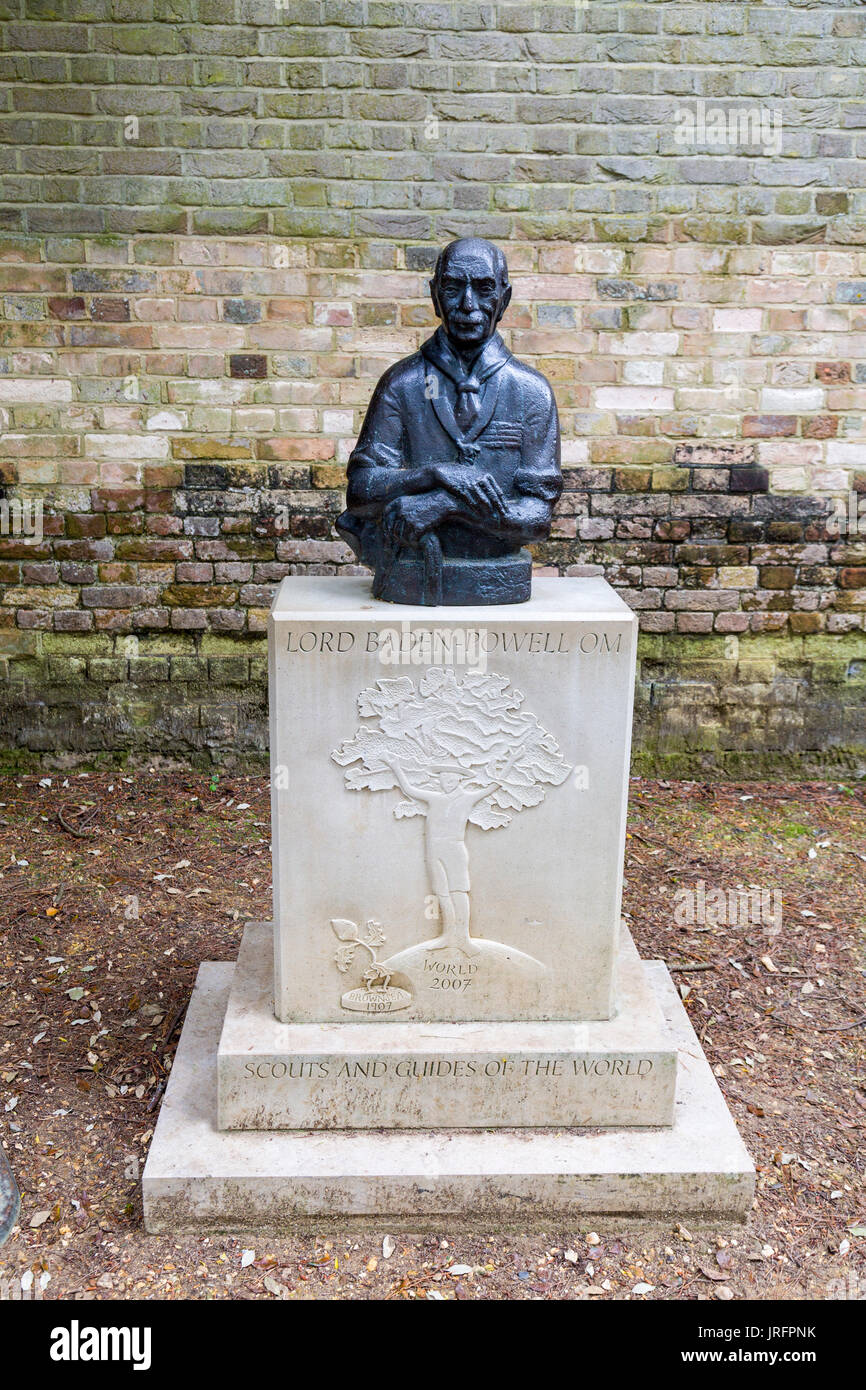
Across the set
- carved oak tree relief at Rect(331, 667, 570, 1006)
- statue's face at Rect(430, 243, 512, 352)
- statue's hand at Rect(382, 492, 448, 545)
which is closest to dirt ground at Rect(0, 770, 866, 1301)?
carved oak tree relief at Rect(331, 667, 570, 1006)

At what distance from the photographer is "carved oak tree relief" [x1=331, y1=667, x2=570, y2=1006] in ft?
10.6

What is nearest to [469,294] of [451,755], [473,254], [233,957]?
[473,254]

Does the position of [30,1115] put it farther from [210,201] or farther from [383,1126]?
[210,201]

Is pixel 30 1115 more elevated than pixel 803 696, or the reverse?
pixel 803 696

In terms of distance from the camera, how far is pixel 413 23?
5.46m

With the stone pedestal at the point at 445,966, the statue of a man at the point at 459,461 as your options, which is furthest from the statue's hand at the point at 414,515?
the stone pedestal at the point at 445,966

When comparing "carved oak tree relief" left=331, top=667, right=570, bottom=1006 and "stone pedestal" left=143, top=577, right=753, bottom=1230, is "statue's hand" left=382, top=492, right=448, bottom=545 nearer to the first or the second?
"stone pedestal" left=143, top=577, right=753, bottom=1230

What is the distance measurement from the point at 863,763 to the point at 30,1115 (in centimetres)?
463

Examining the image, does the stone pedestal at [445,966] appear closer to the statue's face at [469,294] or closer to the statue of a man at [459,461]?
the statue of a man at [459,461]

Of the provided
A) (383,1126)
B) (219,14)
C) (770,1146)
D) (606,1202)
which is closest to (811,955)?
(770,1146)

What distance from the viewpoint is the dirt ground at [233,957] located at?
3002mm

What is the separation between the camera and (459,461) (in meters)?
3.32

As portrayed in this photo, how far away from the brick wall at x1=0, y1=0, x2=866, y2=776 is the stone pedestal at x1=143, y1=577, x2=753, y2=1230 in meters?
2.67

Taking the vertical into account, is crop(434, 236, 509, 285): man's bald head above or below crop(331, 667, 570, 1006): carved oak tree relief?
above
